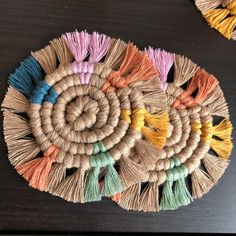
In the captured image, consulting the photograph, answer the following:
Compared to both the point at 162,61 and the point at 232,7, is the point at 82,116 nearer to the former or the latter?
the point at 162,61

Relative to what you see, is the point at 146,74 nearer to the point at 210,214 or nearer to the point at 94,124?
the point at 94,124

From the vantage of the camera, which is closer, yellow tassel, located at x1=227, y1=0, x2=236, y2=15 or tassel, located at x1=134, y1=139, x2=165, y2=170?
tassel, located at x1=134, y1=139, x2=165, y2=170

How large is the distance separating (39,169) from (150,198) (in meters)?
0.17

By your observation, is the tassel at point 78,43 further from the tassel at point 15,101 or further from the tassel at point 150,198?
the tassel at point 150,198

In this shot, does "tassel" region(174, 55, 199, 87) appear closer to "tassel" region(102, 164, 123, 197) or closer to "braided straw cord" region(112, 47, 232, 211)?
"braided straw cord" region(112, 47, 232, 211)

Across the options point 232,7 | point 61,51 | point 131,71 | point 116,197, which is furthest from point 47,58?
point 232,7

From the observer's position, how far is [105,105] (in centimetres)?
65

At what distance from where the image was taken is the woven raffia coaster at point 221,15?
2.49ft

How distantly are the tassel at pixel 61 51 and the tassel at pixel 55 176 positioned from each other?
0.15 m

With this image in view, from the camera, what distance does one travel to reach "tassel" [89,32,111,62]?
0.67 m

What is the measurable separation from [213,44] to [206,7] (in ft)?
0.21

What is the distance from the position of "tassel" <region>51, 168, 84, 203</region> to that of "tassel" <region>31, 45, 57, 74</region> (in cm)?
15

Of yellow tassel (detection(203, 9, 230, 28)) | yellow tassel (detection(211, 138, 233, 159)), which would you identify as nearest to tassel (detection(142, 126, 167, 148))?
yellow tassel (detection(211, 138, 233, 159))

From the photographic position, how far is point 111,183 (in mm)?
645
